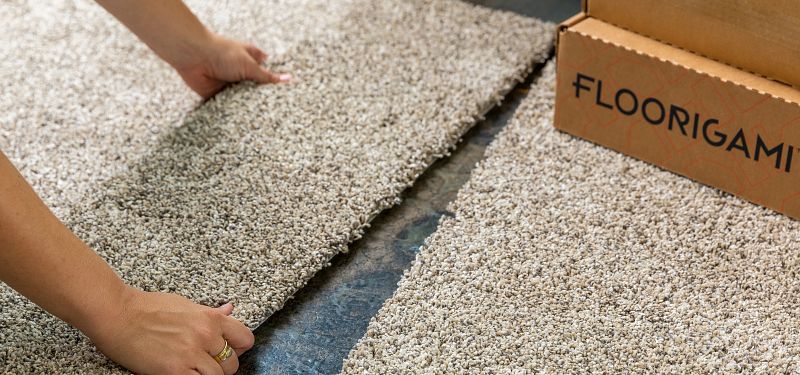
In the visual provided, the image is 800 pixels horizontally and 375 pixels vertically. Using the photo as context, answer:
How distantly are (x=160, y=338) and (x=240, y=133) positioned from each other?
47 centimetres

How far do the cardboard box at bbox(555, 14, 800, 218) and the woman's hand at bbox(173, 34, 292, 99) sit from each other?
0.51m

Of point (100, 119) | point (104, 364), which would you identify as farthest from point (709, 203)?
point (100, 119)

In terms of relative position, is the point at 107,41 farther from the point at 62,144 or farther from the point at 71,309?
the point at 71,309

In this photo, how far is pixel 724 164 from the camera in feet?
4.18

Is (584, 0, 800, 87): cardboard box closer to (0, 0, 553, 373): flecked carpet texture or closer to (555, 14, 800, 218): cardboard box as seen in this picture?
(555, 14, 800, 218): cardboard box

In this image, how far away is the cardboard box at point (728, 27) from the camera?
46.0 inches

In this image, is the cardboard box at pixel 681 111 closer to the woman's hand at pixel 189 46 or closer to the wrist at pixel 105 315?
the woman's hand at pixel 189 46

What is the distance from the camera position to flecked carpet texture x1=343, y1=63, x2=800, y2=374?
1062 millimetres

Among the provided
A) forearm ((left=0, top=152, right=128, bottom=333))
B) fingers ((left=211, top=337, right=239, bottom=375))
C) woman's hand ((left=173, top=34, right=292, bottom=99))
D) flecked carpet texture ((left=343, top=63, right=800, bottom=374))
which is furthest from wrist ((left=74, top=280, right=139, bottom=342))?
woman's hand ((left=173, top=34, right=292, bottom=99))

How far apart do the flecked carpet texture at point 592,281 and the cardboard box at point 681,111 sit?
0.10 feet

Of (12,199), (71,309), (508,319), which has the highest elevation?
(12,199)

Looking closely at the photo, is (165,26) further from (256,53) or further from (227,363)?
(227,363)

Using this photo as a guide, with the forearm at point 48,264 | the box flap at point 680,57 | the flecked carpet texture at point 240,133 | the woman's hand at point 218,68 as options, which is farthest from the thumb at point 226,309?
the box flap at point 680,57

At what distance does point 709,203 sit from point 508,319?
0.37 metres
